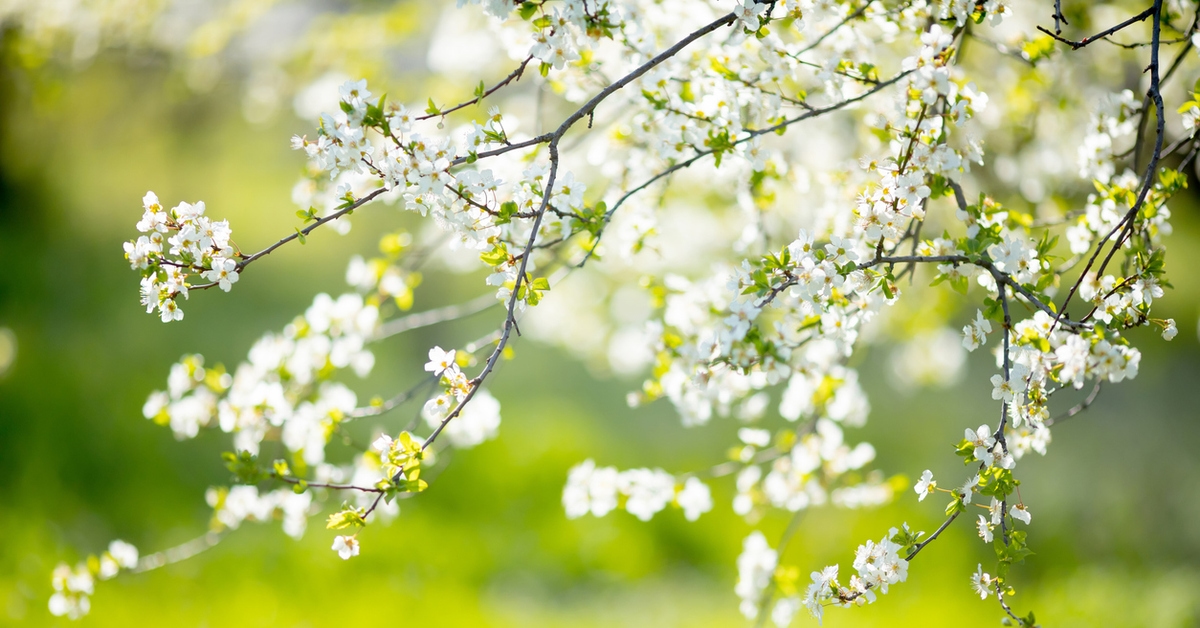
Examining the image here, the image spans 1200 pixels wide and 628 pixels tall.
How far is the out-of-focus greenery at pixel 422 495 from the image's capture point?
3.95 meters

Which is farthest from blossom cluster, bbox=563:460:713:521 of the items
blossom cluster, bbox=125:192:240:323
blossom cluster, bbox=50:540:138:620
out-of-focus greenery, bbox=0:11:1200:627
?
out-of-focus greenery, bbox=0:11:1200:627

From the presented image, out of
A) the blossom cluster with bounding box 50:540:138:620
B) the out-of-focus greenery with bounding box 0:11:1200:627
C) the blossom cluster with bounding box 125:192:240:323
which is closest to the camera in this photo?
the blossom cluster with bounding box 125:192:240:323

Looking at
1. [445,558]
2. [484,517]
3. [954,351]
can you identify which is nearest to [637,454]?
[484,517]

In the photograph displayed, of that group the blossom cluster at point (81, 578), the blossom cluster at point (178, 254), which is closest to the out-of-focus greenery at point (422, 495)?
the blossom cluster at point (81, 578)

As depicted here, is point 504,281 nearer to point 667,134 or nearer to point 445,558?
point 667,134

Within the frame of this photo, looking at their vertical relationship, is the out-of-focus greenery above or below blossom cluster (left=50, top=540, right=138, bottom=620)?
above

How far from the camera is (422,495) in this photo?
5.43 metres

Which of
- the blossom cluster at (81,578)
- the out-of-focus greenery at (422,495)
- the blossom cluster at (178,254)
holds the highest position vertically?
the out-of-focus greenery at (422,495)

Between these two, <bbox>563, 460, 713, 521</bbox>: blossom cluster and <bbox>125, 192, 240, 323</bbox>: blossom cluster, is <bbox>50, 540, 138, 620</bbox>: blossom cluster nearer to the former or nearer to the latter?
<bbox>125, 192, 240, 323</bbox>: blossom cluster

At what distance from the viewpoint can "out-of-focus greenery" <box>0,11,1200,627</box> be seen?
3.95 meters

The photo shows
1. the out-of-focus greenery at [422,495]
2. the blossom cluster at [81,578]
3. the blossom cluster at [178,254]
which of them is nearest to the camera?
the blossom cluster at [178,254]

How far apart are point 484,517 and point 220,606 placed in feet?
5.93

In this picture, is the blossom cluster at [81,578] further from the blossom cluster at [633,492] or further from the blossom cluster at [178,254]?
the blossom cluster at [633,492]

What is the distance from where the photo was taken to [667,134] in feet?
6.21
